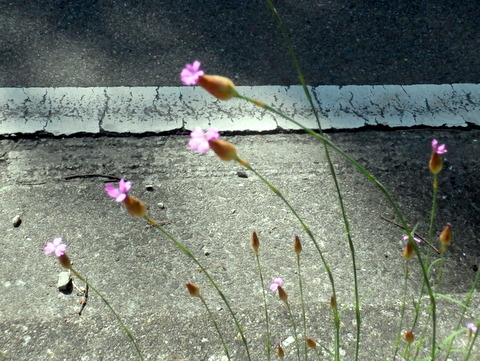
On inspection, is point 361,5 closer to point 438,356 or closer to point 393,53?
point 393,53

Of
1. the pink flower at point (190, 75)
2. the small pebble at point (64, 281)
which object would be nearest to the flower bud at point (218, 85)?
the pink flower at point (190, 75)

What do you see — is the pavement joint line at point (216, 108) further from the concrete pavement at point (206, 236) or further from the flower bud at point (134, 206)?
the flower bud at point (134, 206)

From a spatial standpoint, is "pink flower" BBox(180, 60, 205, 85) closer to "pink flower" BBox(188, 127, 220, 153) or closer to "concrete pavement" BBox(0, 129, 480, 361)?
"pink flower" BBox(188, 127, 220, 153)

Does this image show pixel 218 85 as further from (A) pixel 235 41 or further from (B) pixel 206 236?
(A) pixel 235 41

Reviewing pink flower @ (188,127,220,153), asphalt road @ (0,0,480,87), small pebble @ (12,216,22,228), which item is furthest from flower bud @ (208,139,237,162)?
asphalt road @ (0,0,480,87)

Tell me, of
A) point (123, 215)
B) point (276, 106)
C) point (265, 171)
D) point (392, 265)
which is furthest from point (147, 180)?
point (392, 265)

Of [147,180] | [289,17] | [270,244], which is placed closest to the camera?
[270,244]
